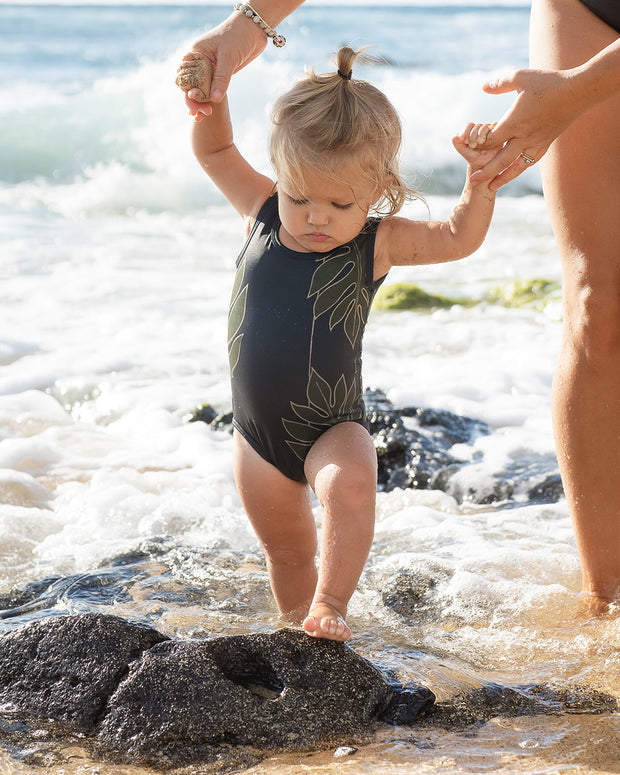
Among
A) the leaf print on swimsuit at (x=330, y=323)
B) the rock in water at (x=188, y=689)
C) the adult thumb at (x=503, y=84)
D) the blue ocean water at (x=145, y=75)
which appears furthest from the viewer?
the blue ocean water at (x=145, y=75)

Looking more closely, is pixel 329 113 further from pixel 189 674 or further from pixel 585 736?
pixel 585 736

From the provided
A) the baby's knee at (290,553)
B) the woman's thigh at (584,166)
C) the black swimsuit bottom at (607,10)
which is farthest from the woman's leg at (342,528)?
the black swimsuit bottom at (607,10)

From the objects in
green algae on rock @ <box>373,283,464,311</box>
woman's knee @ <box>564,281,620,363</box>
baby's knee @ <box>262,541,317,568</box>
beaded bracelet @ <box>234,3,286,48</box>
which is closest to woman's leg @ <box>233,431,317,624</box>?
baby's knee @ <box>262,541,317,568</box>

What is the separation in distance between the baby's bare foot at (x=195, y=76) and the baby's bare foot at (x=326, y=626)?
53.4 inches

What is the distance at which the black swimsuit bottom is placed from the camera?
2.58 meters

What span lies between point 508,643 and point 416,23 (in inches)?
1590

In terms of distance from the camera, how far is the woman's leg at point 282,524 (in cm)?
258

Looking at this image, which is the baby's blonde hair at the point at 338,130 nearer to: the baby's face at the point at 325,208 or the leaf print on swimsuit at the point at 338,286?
the baby's face at the point at 325,208

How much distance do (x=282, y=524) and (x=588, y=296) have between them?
3.54 ft

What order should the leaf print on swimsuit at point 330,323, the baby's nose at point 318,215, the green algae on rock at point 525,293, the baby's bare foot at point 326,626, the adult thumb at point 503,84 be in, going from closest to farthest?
the baby's bare foot at point 326,626 → the adult thumb at point 503,84 → the baby's nose at point 318,215 → the leaf print on swimsuit at point 330,323 → the green algae on rock at point 525,293

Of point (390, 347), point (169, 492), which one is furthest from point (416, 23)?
point (169, 492)

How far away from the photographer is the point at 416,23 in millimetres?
39531

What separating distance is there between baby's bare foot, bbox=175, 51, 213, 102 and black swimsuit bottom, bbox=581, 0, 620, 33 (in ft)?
3.49

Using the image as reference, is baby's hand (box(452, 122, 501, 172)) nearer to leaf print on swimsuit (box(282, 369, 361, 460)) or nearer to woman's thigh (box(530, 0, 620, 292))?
woman's thigh (box(530, 0, 620, 292))
